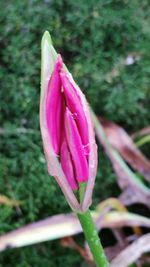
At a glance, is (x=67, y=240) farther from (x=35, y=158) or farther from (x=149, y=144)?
(x=149, y=144)

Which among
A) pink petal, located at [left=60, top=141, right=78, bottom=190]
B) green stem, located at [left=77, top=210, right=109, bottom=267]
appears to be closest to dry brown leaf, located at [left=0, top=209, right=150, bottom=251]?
green stem, located at [left=77, top=210, right=109, bottom=267]

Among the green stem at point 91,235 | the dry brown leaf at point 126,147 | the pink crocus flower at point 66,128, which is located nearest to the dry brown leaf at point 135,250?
the dry brown leaf at point 126,147

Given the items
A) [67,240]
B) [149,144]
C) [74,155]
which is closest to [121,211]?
[67,240]

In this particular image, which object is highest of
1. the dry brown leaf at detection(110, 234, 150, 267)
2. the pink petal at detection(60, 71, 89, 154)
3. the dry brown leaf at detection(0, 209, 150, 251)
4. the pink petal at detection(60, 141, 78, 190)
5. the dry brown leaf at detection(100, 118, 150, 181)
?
the pink petal at detection(60, 71, 89, 154)

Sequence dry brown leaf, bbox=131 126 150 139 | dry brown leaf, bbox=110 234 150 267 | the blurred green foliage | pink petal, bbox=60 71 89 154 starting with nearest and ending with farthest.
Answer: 1. pink petal, bbox=60 71 89 154
2. dry brown leaf, bbox=110 234 150 267
3. the blurred green foliage
4. dry brown leaf, bbox=131 126 150 139

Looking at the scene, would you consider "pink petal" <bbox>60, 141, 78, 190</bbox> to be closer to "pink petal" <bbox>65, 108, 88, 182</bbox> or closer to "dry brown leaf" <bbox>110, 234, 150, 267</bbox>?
"pink petal" <bbox>65, 108, 88, 182</bbox>

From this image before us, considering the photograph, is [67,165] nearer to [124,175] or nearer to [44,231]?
[44,231]

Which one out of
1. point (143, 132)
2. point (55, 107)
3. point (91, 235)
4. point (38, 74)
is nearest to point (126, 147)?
point (143, 132)
